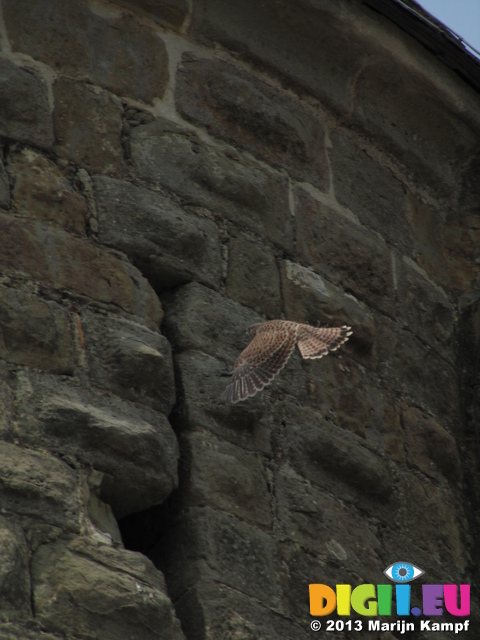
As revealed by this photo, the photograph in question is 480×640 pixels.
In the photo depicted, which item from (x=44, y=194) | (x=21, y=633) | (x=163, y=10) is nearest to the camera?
(x=21, y=633)

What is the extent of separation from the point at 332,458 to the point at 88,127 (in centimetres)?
125

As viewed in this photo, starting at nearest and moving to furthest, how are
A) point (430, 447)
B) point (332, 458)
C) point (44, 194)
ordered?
point (44, 194) < point (332, 458) < point (430, 447)

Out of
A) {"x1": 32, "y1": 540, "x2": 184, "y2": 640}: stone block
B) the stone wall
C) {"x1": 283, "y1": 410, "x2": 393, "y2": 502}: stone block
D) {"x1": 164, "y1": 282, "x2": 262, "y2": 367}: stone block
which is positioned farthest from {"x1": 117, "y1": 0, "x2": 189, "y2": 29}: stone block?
{"x1": 32, "y1": 540, "x2": 184, "y2": 640}: stone block

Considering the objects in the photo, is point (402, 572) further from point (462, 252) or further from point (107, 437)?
point (462, 252)

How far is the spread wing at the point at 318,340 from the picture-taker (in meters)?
4.57

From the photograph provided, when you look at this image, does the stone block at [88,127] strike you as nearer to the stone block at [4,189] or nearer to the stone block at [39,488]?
the stone block at [4,189]

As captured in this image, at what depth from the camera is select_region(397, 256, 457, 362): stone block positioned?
550cm

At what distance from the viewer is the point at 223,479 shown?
4.38 metres

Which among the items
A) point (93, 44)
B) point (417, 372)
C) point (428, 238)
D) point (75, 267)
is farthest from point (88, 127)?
point (428, 238)

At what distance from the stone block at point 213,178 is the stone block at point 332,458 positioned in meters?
0.68

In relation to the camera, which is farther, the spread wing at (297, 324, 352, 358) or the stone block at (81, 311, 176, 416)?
the spread wing at (297, 324, 352, 358)

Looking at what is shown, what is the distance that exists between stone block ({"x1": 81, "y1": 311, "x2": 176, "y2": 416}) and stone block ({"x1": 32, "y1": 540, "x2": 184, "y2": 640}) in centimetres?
53

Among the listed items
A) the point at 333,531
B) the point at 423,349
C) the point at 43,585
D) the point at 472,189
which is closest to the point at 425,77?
the point at 472,189

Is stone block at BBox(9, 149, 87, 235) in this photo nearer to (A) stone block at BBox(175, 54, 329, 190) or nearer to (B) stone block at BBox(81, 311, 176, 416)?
(B) stone block at BBox(81, 311, 176, 416)
